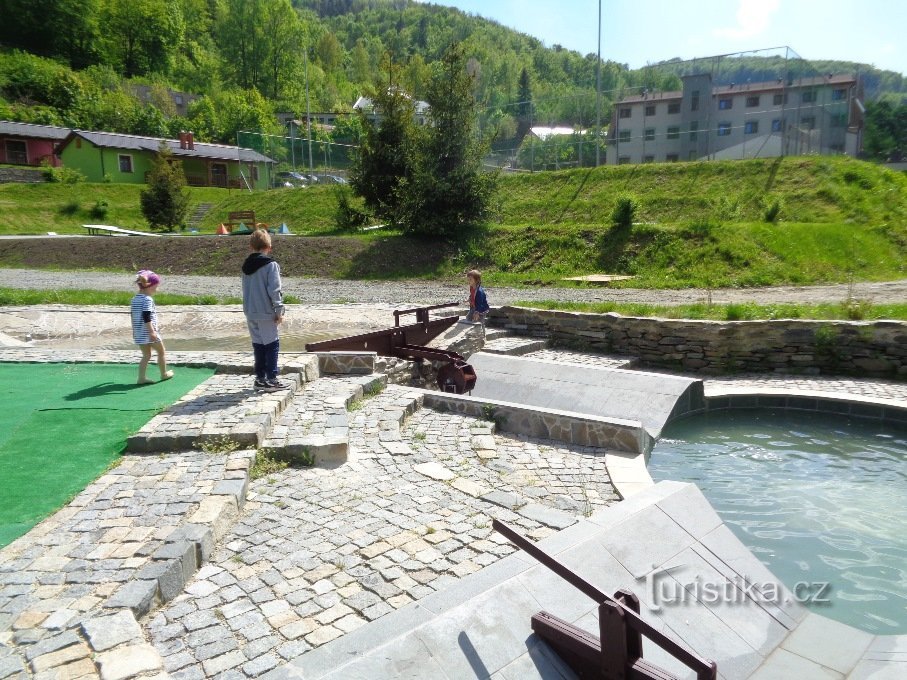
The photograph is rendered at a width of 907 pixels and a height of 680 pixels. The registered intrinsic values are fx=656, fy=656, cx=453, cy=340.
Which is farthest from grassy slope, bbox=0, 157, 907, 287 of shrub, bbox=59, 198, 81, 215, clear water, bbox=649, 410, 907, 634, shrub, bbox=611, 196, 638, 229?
shrub, bbox=59, 198, 81, 215

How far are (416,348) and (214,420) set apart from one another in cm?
480

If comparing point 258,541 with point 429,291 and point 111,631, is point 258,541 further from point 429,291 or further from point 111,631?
point 429,291

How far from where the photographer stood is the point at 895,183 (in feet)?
82.5

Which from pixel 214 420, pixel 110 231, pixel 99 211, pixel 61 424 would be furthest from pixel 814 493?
pixel 99 211

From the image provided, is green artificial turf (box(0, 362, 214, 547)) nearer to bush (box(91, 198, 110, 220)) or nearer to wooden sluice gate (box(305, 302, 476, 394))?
wooden sluice gate (box(305, 302, 476, 394))

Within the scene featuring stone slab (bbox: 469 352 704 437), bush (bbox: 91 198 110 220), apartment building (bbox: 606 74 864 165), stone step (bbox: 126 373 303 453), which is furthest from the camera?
bush (bbox: 91 198 110 220)

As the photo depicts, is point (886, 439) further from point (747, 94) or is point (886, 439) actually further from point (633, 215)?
point (747, 94)

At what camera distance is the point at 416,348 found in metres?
11.2

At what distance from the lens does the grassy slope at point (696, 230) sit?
795 inches

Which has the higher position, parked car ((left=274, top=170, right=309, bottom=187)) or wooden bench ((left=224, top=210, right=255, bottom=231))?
parked car ((left=274, top=170, right=309, bottom=187))

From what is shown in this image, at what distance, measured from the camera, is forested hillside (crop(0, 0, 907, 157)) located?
127ft

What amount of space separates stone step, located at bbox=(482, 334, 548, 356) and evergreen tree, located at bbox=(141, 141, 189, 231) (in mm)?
25059

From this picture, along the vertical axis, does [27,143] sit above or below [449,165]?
above

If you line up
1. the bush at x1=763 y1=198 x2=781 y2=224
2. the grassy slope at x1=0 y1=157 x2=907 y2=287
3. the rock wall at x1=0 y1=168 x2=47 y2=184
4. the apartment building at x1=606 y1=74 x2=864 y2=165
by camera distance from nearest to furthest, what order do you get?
the grassy slope at x1=0 y1=157 x2=907 y2=287, the bush at x1=763 y1=198 x2=781 y2=224, the apartment building at x1=606 y1=74 x2=864 y2=165, the rock wall at x1=0 y1=168 x2=47 y2=184
